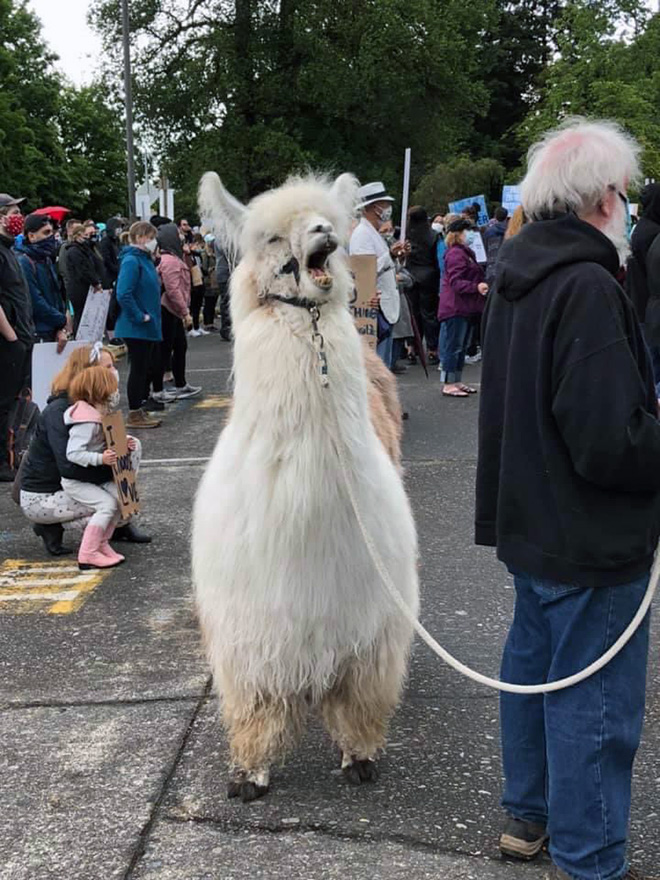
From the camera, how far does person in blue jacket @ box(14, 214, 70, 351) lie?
913 cm

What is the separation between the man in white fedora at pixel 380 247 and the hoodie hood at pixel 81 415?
3.12 meters

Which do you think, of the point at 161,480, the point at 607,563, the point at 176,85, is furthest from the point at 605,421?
the point at 176,85

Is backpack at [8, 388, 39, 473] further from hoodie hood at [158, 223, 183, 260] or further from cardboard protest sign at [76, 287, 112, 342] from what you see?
hoodie hood at [158, 223, 183, 260]

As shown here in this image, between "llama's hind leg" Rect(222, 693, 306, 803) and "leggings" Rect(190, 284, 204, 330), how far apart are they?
607 inches

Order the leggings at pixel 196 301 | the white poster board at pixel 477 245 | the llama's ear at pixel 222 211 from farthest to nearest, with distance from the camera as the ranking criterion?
1. the leggings at pixel 196 301
2. the white poster board at pixel 477 245
3. the llama's ear at pixel 222 211

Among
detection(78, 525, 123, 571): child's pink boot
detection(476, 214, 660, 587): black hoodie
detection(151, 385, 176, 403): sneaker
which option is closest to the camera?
detection(476, 214, 660, 587): black hoodie

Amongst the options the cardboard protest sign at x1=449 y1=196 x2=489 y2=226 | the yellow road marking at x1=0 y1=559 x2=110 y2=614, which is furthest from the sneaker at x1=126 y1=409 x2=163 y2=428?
the cardboard protest sign at x1=449 y1=196 x2=489 y2=226

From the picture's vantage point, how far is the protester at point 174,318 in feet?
35.8

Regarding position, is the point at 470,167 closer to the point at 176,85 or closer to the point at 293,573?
the point at 176,85

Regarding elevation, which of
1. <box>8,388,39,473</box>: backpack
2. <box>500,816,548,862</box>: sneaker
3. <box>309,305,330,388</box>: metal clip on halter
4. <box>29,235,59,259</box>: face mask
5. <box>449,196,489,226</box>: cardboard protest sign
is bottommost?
<box>500,816,548,862</box>: sneaker

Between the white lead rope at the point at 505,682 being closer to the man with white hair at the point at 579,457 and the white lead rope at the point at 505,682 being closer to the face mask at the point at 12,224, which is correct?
the man with white hair at the point at 579,457

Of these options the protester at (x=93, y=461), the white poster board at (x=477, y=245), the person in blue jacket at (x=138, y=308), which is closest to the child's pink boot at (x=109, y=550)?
the protester at (x=93, y=461)

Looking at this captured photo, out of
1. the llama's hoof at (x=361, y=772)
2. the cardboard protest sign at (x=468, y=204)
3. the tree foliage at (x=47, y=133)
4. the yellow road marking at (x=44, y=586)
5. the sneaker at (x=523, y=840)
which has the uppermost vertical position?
the tree foliage at (x=47, y=133)

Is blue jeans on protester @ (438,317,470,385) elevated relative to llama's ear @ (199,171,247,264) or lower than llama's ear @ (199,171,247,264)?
lower
